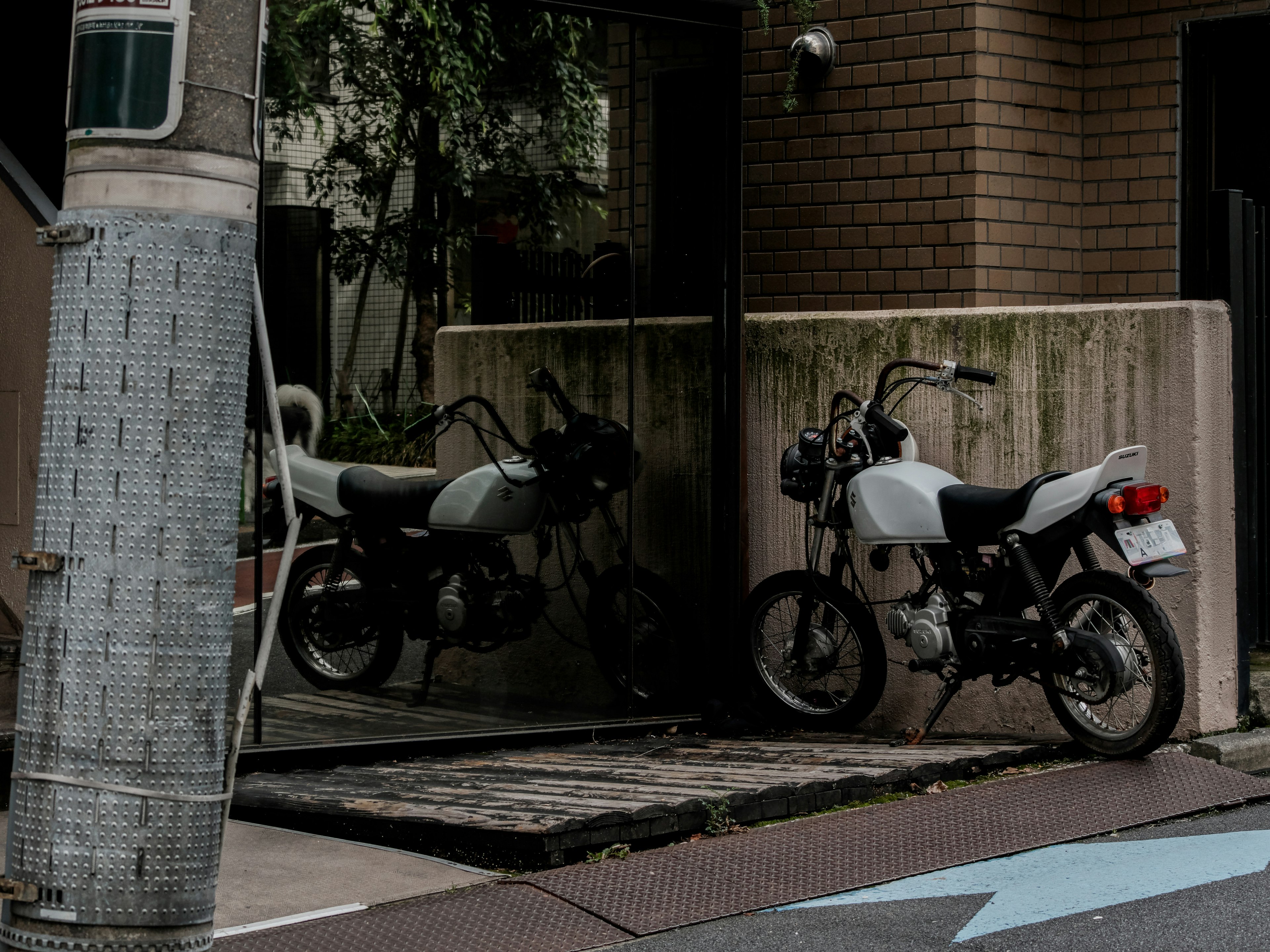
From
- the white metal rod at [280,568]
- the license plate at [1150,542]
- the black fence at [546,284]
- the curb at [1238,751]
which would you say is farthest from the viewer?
the black fence at [546,284]

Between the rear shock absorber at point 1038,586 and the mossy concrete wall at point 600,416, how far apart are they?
5.60ft

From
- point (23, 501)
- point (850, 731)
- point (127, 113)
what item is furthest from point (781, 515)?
point (127, 113)

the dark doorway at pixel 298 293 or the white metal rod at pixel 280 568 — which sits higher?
the dark doorway at pixel 298 293

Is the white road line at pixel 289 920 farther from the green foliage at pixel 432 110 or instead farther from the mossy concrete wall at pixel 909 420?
the green foliage at pixel 432 110

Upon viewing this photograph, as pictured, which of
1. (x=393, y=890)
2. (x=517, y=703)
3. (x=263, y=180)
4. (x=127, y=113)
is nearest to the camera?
(x=127, y=113)

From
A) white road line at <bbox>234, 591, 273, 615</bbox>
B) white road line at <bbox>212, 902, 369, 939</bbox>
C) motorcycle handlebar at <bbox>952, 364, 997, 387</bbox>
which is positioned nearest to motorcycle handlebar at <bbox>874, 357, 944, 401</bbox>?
motorcycle handlebar at <bbox>952, 364, 997, 387</bbox>

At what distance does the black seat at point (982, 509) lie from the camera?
6020mm

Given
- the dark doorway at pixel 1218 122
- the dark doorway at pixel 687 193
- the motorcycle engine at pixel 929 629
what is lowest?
the motorcycle engine at pixel 929 629

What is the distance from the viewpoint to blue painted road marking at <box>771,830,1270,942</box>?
452 cm

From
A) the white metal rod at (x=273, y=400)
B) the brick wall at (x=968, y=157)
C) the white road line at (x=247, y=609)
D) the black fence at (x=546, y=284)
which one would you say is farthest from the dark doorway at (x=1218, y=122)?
the white metal rod at (x=273, y=400)

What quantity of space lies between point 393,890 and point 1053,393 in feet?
11.8

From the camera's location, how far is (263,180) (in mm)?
5930

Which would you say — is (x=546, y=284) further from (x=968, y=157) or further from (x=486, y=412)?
(x=968, y=157)

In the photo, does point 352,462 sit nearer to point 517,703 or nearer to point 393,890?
point 517,703
